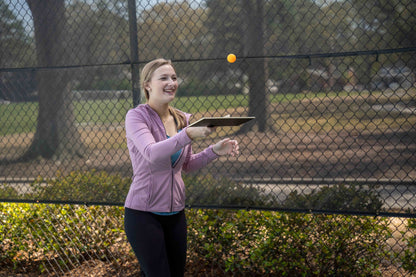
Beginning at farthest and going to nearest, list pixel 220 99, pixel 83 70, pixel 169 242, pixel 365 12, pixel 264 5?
pixel 83 70
pixel 220 99
pixel 264 5
pixel 365 12
pixel 169 242

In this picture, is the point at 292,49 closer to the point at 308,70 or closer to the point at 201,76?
the point at 308,70

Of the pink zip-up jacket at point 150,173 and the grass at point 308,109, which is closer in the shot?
the pink zip-up jacket at point 150,173

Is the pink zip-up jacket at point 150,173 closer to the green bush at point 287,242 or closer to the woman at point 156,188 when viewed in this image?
the woman at point 156,188

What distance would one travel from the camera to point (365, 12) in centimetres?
330

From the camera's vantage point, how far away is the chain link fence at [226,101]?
3359 mm

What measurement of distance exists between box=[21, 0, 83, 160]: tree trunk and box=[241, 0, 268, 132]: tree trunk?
5.26ft

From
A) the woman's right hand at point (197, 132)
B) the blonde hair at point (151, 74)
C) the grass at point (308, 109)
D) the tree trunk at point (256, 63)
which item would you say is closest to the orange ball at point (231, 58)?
the tree trunk at point (256, 63)

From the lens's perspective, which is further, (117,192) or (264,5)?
(117,192)

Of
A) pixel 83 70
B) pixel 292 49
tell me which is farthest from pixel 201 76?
pixel 83 70

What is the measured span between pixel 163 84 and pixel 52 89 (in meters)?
1.84

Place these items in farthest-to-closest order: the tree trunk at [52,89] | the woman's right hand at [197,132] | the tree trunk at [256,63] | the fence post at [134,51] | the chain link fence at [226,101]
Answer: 1. the tree trunk at [52,89]
2. the fence post at [134,51]
3. the tree trunk at [256,63]
4. the chain link fence at [226,101]
5. the woman's right hand at [197,132]

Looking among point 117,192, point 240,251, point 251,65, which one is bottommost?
point 240,251

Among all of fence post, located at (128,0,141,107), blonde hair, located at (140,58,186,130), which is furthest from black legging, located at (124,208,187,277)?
fence post, located at (128,0,141,107)

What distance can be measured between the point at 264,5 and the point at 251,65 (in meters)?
0.45
